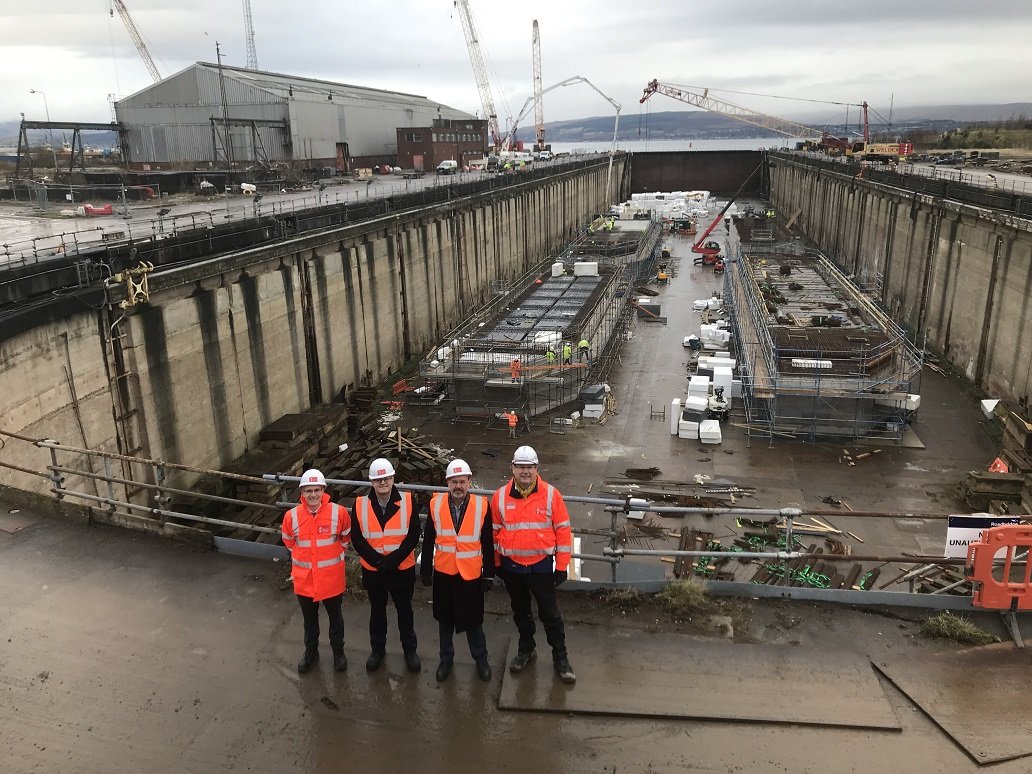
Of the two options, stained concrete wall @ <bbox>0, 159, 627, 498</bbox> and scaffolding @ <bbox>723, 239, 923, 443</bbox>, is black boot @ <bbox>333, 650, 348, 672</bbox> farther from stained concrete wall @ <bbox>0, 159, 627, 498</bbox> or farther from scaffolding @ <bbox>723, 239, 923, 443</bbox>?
scaffolding @ <bbox>723, 239, 923, 443</bbox>

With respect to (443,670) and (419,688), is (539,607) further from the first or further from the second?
(419,688)

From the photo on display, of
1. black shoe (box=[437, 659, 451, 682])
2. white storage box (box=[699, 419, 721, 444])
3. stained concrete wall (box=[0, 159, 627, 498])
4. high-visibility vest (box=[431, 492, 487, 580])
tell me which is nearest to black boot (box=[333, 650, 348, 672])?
black shoe (box=[437, 659, 451, 682])

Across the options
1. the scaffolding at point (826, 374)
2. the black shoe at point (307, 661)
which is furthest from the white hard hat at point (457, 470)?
the scaffolding at point (826, 374)

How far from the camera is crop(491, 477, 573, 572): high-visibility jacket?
6195 mm

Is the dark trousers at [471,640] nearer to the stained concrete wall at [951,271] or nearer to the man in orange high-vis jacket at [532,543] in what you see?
the man in orange high-vis jacket at [532,543]

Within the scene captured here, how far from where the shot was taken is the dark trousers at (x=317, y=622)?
6.44m

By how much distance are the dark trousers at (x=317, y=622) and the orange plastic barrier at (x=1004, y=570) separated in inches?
227

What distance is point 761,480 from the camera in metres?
19.1

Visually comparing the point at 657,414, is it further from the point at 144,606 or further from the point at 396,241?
the point at 144,606

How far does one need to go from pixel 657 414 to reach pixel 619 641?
1719 cm

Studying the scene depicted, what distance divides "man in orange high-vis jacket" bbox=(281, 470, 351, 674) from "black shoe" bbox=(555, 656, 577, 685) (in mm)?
1923

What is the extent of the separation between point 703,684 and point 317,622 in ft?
10.8

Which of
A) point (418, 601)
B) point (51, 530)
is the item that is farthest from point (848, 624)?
point (51, 530)

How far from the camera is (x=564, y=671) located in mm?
6395
